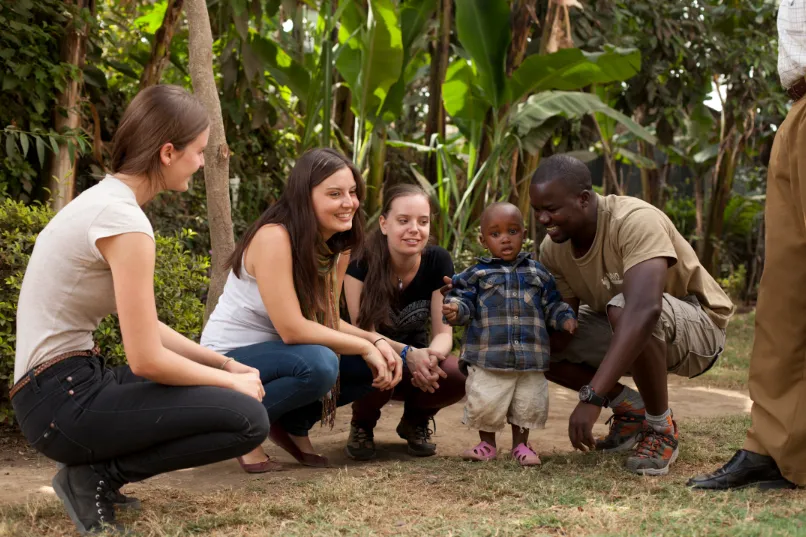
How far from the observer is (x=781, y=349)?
10.6 feet

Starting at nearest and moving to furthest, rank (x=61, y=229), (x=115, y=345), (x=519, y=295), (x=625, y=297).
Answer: (x=61, y=229) → (x=625, y=297) → (x=519, y=295) → (x=115, y=345)

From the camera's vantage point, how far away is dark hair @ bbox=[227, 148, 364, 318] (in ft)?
11.6

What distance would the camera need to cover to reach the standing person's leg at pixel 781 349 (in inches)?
125

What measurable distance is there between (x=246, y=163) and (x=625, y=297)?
180 inches

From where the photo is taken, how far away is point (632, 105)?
28.1ft

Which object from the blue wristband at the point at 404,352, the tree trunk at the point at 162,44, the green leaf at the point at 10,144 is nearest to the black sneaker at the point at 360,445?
the blue wristband at the point at 404,352

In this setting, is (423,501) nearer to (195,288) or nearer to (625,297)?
(625,297)

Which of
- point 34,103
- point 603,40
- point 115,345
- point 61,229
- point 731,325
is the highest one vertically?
point 603,40

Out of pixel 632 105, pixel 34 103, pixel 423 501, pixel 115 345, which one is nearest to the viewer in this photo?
pixel 423 501

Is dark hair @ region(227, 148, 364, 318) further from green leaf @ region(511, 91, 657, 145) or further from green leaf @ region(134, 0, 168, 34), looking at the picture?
green leaf @ region(134, 0, 168, 34)

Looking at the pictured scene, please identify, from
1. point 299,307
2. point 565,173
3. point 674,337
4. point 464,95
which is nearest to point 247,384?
point 299,307

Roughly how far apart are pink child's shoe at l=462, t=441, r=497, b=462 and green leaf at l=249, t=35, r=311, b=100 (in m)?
3.72

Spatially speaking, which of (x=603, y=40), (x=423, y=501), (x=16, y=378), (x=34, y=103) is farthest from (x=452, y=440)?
(x=603, y=40)

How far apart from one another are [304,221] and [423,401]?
1.06 m
